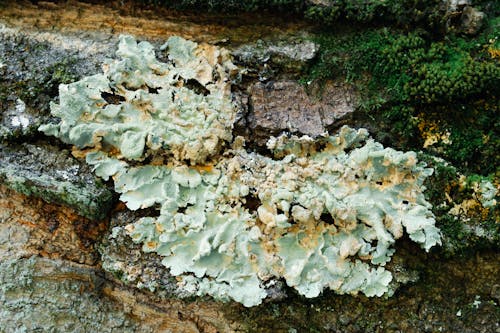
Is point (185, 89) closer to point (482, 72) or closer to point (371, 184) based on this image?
point (371, 184)

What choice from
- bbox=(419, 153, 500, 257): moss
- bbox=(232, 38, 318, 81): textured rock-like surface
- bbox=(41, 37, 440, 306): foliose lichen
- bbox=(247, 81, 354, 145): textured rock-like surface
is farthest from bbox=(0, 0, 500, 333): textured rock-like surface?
bbox=(232, 38, 318, 81): textured rock-like surface

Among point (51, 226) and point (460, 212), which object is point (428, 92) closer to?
point (460, 212)

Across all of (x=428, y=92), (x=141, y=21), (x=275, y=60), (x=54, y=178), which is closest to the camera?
(x=54, y=178)

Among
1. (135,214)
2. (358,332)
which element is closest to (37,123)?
(135,214)

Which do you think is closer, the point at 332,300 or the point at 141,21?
the point at 332,300

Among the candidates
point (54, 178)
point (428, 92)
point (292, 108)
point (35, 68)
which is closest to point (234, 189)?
point (292, 108)

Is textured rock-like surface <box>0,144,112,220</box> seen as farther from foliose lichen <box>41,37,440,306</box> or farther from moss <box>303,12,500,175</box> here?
moss <box>303,12,500,175</box>
